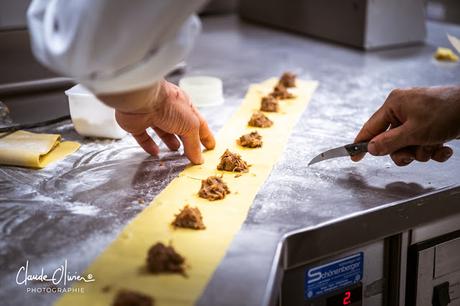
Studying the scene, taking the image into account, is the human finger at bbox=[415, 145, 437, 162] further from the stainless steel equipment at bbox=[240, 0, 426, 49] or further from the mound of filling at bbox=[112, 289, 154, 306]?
the stainless steel equipment at bbox=[240, 0, 426, 49]

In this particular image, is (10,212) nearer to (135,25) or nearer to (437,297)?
(135,25)

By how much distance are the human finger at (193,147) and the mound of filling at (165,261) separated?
17.0 inches

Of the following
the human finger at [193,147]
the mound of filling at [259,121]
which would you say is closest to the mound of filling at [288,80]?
the mound of filling at [259,121]

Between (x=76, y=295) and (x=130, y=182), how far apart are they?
42cm

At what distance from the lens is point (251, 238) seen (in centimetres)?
112

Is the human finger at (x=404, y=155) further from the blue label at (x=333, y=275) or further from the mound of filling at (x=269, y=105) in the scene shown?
the mound of filling at (x=269, y=105)

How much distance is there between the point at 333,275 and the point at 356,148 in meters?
0.34

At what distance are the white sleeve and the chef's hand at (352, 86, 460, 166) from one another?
0.57 meters

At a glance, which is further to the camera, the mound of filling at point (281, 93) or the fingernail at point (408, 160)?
the mound of filling at point (281, 93)

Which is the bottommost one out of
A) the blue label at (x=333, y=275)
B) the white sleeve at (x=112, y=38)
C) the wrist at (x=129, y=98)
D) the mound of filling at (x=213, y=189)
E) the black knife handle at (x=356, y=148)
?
the blue label at (x=333, y=275)

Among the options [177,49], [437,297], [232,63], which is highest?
[177,49]

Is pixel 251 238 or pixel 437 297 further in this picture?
pixel 437 297

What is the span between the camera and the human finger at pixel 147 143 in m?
1.47

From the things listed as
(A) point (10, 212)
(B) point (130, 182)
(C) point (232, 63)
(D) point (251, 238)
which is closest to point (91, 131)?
(B) point (130, 182)
